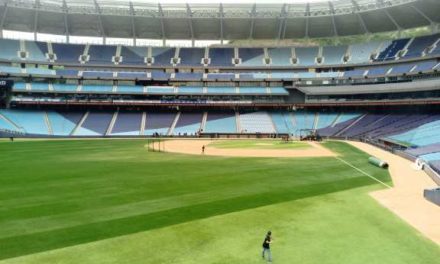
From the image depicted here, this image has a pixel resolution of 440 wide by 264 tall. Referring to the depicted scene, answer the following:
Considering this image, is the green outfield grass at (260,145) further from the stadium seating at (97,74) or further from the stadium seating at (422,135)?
the stadium seating at (97,74)

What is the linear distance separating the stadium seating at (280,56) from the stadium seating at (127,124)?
125 feet

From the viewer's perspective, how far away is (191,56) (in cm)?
10450

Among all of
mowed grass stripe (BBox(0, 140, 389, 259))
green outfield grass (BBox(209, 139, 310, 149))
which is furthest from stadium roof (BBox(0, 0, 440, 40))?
mowed grass stripe (BBox(0, 140, 389, 259))

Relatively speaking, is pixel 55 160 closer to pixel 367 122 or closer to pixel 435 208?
pixel 435 208

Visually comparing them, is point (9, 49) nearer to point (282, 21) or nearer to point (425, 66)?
point (282, 21)

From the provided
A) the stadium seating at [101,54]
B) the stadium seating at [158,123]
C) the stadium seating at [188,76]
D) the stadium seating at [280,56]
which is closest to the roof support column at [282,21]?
the stadium seating at [280,56]

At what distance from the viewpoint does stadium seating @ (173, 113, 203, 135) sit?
8725 cm

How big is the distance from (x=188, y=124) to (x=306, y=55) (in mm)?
37659

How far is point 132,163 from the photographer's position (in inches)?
1581

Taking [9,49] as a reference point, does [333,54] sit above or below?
above

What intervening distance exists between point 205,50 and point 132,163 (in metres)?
70.8

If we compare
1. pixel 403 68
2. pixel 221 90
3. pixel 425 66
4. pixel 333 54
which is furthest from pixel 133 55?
pixel 425 66

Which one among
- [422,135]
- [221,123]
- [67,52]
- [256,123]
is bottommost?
[422,135]

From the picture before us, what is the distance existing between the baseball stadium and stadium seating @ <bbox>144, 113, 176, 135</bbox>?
0.47 m
